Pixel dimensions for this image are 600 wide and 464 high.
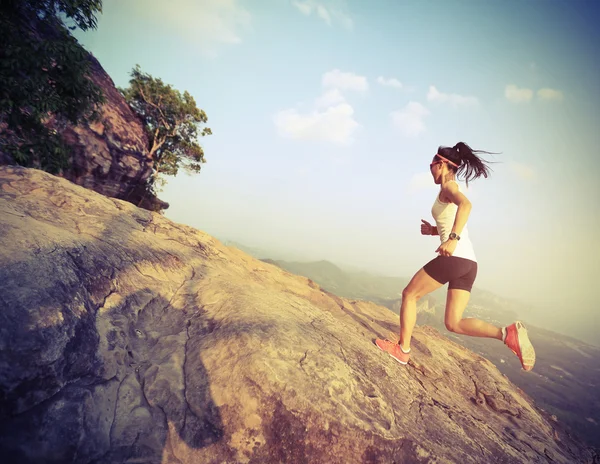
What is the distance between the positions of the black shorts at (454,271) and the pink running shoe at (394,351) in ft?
4.46

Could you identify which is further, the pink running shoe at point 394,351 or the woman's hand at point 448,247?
the pink running shoe at point 394,351

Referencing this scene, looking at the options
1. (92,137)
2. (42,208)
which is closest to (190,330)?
(42,208)

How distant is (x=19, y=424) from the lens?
1591 millimetres

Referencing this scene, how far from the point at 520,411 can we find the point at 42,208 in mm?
8706

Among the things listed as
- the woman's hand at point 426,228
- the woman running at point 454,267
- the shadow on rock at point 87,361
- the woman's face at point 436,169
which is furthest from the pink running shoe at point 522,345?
the shadow on rock at point 87,361

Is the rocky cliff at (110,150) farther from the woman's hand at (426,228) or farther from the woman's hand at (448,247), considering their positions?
the woman's hand at (448,247)

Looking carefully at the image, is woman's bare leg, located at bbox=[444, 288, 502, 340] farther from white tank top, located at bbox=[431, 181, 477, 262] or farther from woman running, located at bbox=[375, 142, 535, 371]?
white tank top, located at bbox=[431, 181, 477, 262]

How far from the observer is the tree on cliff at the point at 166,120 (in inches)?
806

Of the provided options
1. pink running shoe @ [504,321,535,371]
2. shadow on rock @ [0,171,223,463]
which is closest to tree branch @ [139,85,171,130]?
shadow on rock @ [0,171,223,463]

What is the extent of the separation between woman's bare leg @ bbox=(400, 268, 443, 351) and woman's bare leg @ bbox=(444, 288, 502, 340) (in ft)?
0.85

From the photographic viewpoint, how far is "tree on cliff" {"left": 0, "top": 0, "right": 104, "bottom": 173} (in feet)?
19.4

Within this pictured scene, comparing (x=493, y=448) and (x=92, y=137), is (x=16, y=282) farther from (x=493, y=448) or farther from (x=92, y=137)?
(x=92, y=137)

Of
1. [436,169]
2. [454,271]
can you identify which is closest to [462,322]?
[454,271]

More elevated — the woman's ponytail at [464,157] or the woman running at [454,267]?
the woman's ponytail at [464,157]
